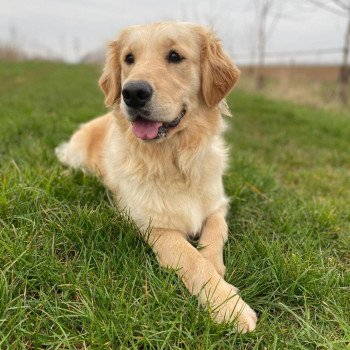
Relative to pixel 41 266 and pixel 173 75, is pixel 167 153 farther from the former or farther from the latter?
pixel 41 266

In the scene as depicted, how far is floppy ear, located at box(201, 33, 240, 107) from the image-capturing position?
97.1 inches

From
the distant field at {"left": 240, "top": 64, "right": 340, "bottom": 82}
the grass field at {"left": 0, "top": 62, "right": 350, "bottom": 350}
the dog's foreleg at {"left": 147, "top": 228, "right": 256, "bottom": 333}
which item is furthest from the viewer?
the distant field at {"left": 240, "top": 64, "right": 340, "bottom": 82}

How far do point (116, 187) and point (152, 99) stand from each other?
30.7 inches

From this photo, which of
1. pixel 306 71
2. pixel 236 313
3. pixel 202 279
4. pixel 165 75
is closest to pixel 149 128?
pixel 165 75

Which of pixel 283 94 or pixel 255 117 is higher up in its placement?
pixel 255 117

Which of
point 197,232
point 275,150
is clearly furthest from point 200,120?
point 275,150

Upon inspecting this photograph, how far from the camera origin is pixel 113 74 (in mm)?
2729

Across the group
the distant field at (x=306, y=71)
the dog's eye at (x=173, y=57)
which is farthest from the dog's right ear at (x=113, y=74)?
the distant field at (x=306, y=71)

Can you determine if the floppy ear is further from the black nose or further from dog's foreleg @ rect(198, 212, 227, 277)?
dog's foreleg @ rect(198, 212, 227, 277)

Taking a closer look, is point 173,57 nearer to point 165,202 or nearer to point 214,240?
point 165,202

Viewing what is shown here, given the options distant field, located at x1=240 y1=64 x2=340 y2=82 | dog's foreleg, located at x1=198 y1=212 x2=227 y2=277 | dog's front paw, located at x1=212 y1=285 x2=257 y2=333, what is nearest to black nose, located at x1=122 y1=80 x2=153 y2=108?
dog's foreleg, located at x1=198 y1=212 x2=227 y2=277

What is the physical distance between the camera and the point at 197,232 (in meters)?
2.33

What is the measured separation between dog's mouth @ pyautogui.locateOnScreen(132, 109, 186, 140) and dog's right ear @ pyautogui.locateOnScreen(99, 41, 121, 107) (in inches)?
21.5

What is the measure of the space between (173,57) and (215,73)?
32cm
